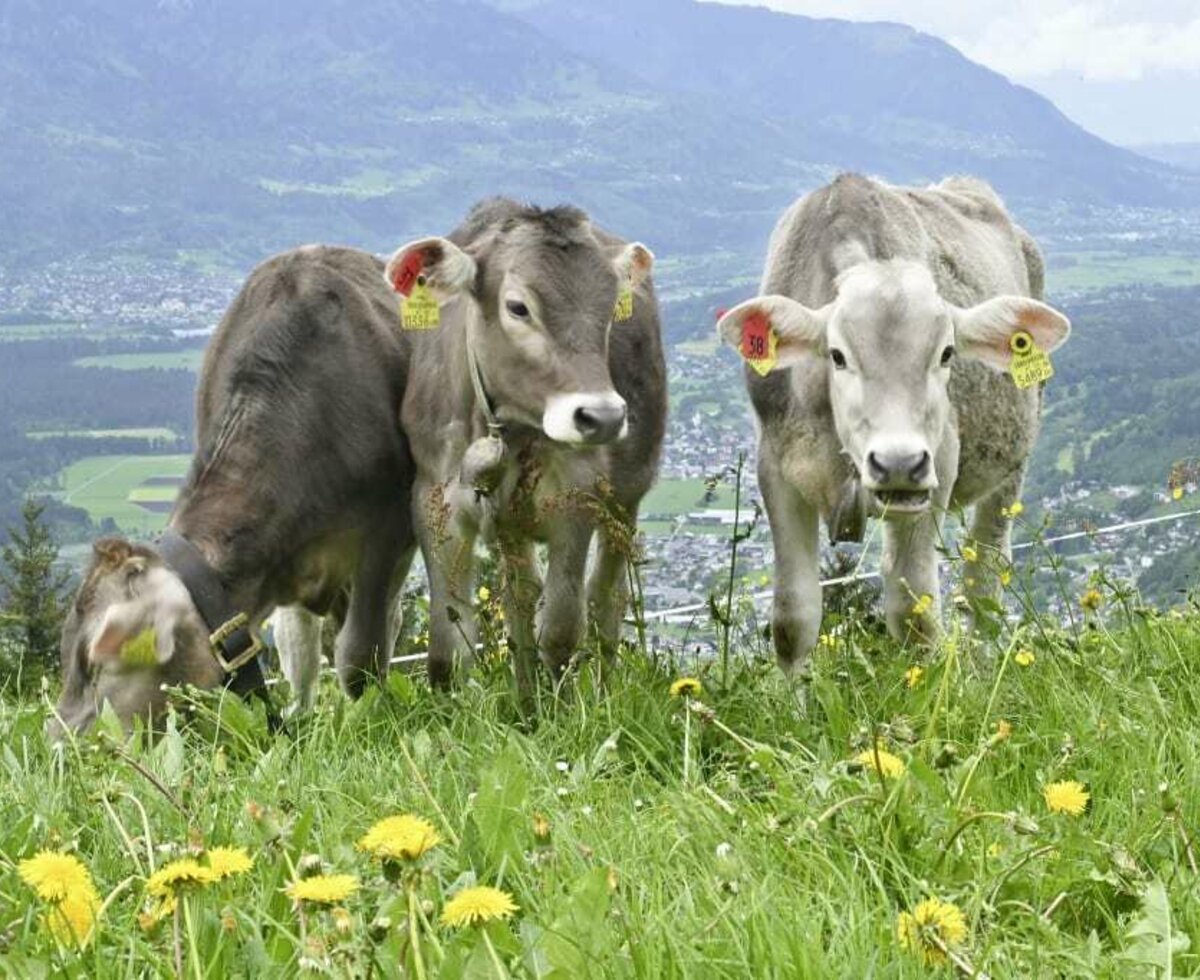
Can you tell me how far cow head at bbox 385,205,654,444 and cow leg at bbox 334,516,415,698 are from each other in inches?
47.2

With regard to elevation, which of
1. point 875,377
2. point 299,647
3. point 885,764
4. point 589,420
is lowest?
point 299,647

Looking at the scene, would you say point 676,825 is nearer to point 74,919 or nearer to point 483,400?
point 74,919

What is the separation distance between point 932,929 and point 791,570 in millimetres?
4388

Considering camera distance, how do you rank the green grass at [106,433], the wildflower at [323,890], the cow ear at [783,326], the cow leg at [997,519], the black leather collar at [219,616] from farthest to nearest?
the green grass at [106,433] < the cow leg at [997,519] < the cow ear at [783,326] < the black leather collar at [219,616] < the wildflower at [323,890]

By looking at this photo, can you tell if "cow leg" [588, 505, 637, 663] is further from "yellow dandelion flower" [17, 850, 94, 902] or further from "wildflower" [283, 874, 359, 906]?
"wildflower" [283, 874, 359, 906]

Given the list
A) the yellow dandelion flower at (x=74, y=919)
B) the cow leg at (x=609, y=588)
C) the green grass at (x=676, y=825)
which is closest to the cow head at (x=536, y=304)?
the cow leg at (x=609, y=588)

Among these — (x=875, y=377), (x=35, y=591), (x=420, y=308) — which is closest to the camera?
(x=875, y=377)

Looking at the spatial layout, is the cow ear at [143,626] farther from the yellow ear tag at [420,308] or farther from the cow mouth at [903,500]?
the cow mouth at [903,500]

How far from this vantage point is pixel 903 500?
6020 millimetres

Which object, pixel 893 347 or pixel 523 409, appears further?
pixel 523 409

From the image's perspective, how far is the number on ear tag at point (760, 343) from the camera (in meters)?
6.56

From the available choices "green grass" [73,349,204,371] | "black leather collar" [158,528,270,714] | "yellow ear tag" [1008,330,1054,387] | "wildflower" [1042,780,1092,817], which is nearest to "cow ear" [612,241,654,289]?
"yellow ear tag" [1008,330,1054,387]

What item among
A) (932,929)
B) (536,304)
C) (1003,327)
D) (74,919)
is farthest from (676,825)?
(1003,327)

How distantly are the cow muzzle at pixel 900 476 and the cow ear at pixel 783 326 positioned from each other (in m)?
0.72
